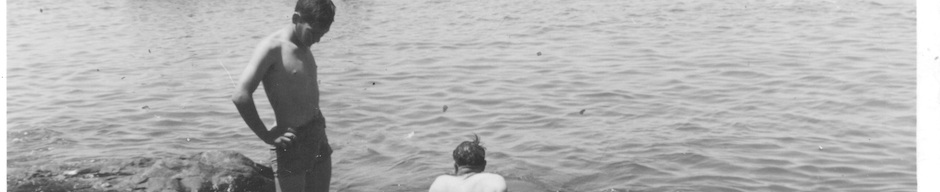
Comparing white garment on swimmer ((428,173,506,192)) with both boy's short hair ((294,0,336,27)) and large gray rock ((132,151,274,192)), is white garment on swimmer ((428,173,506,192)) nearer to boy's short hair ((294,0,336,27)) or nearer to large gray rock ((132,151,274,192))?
boy's short hair ((294,0,336,27))

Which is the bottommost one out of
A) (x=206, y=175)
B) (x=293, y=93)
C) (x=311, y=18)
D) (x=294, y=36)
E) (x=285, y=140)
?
(x=206, y=175)

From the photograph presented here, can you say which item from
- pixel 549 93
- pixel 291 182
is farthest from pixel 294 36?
pixel 549 93

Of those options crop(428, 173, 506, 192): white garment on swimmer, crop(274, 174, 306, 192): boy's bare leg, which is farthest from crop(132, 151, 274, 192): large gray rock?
crop(428, 173, 506, 192): white garment on swimmer

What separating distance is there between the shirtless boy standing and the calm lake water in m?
2.46

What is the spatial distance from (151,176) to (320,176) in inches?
53.2

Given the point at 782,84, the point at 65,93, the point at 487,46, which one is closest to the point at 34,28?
the point at 65,93

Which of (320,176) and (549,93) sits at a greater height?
(320,176)

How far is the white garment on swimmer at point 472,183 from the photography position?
564 cm

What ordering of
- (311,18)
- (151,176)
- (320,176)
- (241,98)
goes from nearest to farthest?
(241,98) < (311,18) < (320,176) < (151,176)

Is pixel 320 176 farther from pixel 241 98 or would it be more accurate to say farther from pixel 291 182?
pixel 241 98

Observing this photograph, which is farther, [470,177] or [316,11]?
[470,177]

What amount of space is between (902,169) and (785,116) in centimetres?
188

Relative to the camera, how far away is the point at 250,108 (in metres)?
5.38

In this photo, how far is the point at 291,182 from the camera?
5.84 metres
